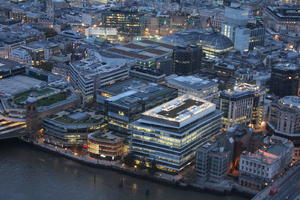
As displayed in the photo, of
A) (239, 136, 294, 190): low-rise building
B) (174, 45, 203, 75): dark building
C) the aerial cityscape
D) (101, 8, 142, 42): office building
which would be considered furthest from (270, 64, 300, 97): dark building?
(101, 8, 142, 42): office building

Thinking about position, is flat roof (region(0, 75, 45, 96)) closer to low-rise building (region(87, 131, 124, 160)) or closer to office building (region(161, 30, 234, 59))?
low-rise building (region(87, 131, 124, 160))

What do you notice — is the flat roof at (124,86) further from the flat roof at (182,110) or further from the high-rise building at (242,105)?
the high-rise building at (242,105)

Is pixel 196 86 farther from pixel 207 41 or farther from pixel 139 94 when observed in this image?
pixel 207 41

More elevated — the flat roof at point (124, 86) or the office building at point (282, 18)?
the office building at point (282, 18)

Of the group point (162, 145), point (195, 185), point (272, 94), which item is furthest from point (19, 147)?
point (272, 94)

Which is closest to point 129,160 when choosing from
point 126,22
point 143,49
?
point 143,49

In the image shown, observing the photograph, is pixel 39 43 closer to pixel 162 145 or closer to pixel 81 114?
pixel 81 114

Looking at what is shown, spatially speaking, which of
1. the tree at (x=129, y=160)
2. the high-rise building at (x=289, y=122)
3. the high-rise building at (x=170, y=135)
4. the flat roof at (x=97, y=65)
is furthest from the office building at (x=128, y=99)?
the high-rise building at (x=289, y=122)
